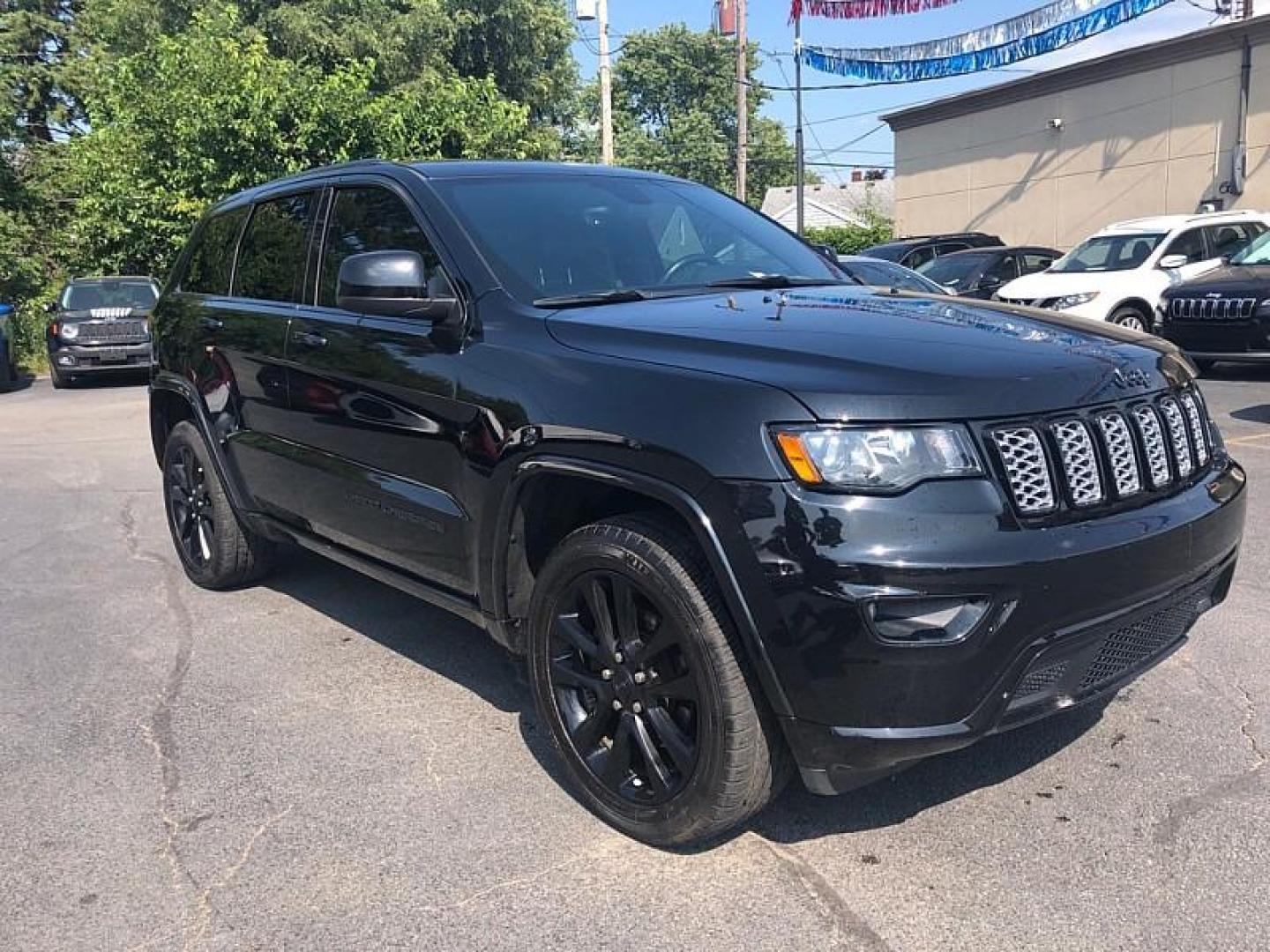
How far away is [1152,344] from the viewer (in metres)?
3.22

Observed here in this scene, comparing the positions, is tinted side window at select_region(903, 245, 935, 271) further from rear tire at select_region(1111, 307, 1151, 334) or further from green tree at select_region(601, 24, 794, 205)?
green tree at select_region(601, 24, 794, 205)

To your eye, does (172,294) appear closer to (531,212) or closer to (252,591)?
(252,591)

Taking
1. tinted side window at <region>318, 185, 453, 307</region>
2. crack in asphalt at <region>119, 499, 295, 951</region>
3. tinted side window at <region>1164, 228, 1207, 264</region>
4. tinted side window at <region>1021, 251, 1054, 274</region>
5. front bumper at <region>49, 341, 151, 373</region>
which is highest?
tinted side window at <region>318, 185, 453, 307</region>

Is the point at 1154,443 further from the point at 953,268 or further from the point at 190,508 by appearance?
the point at 953,268

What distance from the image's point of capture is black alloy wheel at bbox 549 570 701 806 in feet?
9.35

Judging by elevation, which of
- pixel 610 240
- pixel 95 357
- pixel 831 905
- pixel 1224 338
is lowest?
pixel 831 905

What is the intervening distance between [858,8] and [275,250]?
20650mm

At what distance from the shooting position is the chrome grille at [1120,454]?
8.93 feet

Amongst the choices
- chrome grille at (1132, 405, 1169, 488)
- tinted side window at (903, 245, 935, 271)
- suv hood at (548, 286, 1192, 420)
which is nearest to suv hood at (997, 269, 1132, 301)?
tinted side window at (903, 245, 935, 271)

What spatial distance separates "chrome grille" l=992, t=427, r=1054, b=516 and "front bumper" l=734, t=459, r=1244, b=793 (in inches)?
2.2

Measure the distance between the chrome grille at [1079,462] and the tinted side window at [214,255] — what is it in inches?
149

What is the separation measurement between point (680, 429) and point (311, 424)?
1.96 metres

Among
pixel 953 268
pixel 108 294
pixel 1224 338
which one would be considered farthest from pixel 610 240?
pixel 108 294

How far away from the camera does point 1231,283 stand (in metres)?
11.3
